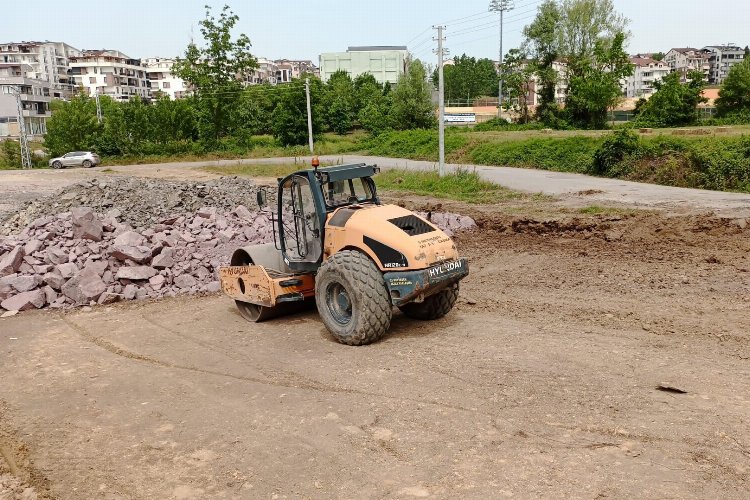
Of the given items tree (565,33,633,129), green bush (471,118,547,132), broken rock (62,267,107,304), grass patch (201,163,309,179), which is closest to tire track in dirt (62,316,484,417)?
broken rock (62,267,107,304)

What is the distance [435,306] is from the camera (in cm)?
948

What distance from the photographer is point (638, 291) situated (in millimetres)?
10750

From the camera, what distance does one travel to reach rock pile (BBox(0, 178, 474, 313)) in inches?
474

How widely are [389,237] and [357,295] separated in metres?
0.83

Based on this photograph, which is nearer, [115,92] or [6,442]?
[6,442]

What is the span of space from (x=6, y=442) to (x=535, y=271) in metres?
9.31

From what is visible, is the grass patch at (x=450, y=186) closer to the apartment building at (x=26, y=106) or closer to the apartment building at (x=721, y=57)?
the apartment building at (x=26, y=106)

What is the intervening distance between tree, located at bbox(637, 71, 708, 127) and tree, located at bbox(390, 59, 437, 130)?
1790 cm

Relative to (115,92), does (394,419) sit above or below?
below

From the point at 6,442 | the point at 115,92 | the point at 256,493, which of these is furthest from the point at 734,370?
the point at 115,92

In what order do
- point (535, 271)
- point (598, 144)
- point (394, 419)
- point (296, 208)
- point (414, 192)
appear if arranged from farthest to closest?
1. point (598, 144)
2. point (414, 192)
3. point (535, 271)
4. point (296, 208)
5. point (394, 419)

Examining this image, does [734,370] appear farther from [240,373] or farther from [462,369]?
[240,373]

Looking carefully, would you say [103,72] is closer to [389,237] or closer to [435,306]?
[435,306]

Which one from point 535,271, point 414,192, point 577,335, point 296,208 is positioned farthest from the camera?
point 414,192
